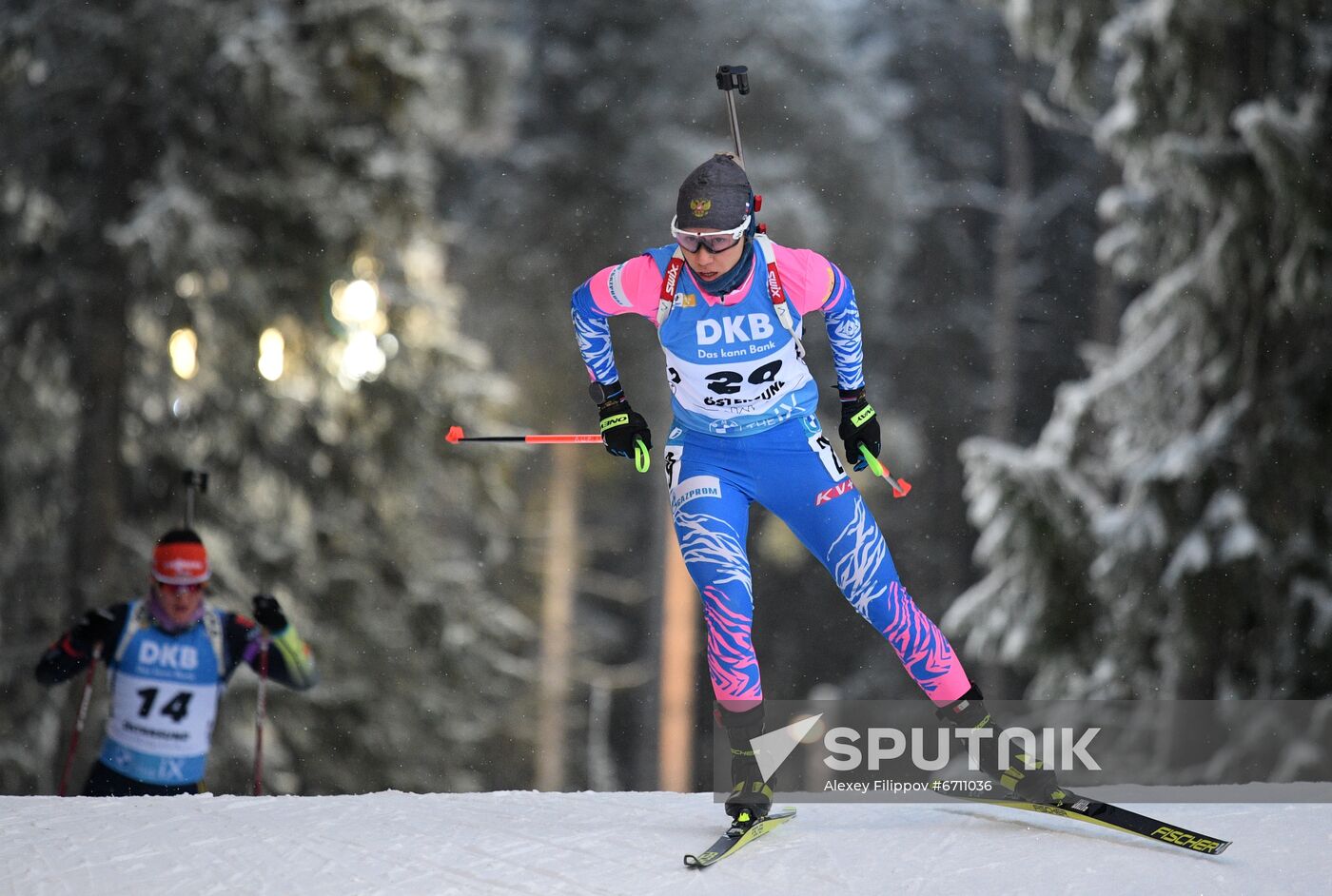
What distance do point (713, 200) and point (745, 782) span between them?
1.81 m

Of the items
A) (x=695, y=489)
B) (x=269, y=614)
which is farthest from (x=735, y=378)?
(x=269, y=614)

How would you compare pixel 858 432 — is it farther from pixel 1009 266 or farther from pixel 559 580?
pixel 1009 266

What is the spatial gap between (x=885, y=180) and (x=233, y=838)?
1437cm

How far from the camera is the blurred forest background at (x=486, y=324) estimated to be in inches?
346

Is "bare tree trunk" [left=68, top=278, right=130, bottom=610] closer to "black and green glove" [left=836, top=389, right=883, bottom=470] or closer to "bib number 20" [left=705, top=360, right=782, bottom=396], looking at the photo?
"bib number 20" [left=705, top=360, right=782, bottom=396]

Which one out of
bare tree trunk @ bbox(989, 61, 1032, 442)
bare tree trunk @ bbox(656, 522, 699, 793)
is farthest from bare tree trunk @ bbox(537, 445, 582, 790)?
bare tree trunk @ bbox(989, 61, 1032, 442)

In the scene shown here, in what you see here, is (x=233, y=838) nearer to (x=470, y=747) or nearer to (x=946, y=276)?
(x=470, y=747)

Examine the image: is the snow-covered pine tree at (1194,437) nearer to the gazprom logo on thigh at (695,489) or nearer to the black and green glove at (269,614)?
the black and green glove at (269,614)

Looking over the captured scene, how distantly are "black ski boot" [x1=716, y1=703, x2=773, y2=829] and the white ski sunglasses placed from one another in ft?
4.59

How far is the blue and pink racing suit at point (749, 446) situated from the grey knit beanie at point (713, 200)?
20 centimetres

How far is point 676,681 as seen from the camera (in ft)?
59.2

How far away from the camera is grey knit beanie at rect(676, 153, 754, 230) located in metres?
Answer: 4.40

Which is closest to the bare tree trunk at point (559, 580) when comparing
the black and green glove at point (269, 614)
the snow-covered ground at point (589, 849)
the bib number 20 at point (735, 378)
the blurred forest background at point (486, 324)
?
the blurred forest background at point (486, 324)

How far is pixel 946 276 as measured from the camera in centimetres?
2003
